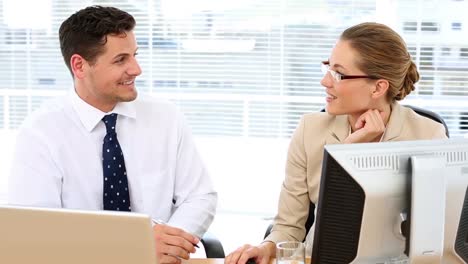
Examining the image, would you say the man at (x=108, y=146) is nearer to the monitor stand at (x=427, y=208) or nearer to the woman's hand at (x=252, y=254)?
the woman's hand at (x=252, y=254)

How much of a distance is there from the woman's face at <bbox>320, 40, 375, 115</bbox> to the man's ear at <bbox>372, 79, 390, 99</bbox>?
0.01 metres

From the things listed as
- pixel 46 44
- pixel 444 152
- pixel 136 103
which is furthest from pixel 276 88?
pixel 444 152

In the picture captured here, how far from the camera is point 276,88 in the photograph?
16.0 ft

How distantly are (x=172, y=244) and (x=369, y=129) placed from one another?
0.70 meters

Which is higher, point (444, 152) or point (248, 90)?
point (444, 152)

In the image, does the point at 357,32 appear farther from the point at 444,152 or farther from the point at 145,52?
the point at 145,52

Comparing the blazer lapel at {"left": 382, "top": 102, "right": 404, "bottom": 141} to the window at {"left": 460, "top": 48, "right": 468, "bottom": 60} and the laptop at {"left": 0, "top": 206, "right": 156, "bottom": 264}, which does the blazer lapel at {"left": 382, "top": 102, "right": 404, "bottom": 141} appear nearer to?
the laptop at {"left": 0, "top": 206, "right": 156, "bottom": 264}

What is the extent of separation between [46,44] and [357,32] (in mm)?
3299

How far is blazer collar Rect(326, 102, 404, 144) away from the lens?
7.54 ft

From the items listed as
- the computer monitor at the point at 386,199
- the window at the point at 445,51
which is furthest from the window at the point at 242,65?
the computer monitor at the point at 386,199

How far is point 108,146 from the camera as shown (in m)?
2.43

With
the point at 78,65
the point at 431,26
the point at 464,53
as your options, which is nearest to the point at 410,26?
the point at 431,26

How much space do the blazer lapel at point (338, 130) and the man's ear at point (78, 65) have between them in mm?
882

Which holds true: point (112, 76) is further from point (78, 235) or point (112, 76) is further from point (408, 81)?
point (78, 235)
